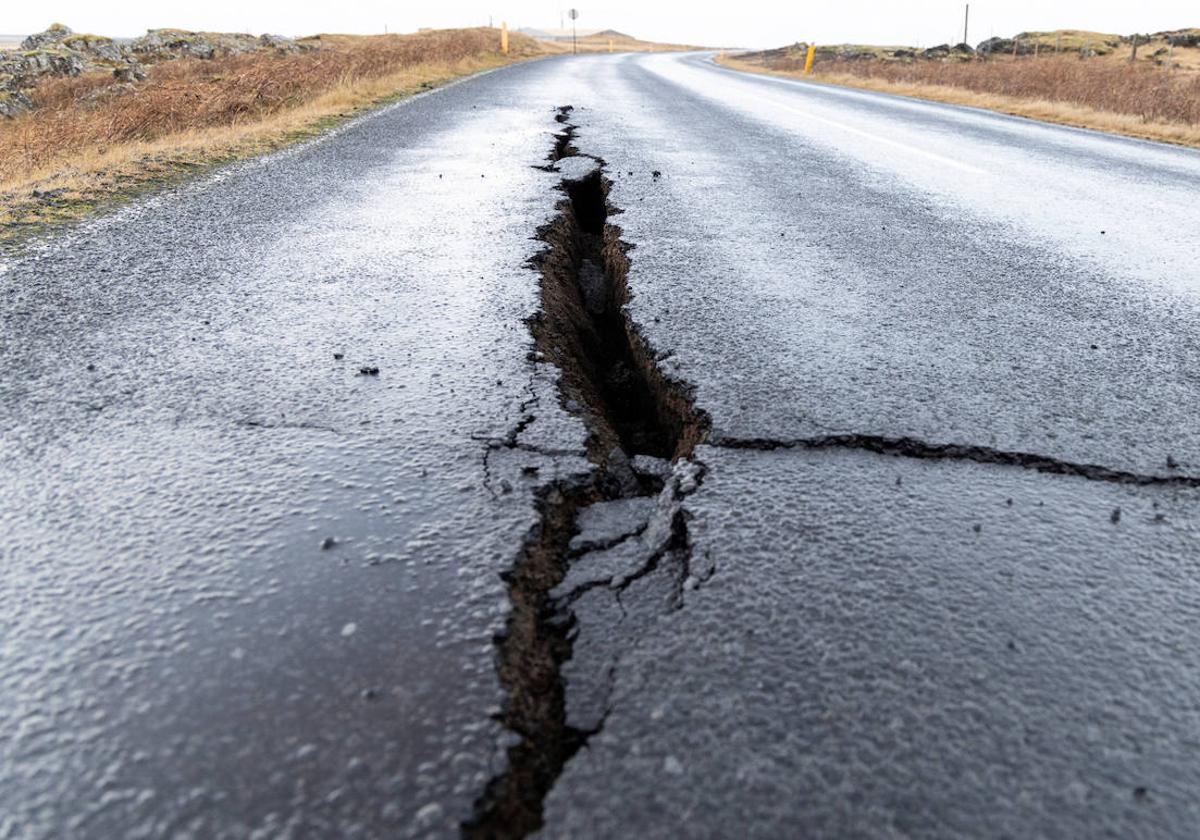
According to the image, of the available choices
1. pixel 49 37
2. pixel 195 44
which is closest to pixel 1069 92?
pixel 195 44

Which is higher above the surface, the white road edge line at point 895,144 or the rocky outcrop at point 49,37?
the rocky outcrop at point 49,37

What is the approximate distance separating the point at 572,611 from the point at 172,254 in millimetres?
3419

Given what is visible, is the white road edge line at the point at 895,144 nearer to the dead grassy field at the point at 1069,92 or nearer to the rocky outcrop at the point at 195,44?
the dead grassy field at the point at 1069,92

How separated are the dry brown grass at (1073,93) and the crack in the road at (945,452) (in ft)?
33.4

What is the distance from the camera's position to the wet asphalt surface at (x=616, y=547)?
121cm

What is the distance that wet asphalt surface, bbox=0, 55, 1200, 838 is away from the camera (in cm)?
121

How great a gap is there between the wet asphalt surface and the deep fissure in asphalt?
0.04 metres

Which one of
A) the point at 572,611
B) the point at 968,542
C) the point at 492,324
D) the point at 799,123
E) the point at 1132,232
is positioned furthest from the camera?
the point at 799,123

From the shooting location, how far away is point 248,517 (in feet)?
6.25

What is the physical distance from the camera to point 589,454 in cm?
223

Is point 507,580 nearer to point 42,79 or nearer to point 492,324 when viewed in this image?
point 492,324

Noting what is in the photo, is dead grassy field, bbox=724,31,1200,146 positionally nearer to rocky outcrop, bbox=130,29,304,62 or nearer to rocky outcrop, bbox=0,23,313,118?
rocky outcrop, bbox=0,23,313,118

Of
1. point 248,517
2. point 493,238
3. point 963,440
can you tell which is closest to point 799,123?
point 493,238

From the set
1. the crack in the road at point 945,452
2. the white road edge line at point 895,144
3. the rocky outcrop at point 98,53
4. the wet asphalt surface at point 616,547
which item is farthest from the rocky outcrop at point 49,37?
the crack in the road at point 945,452
